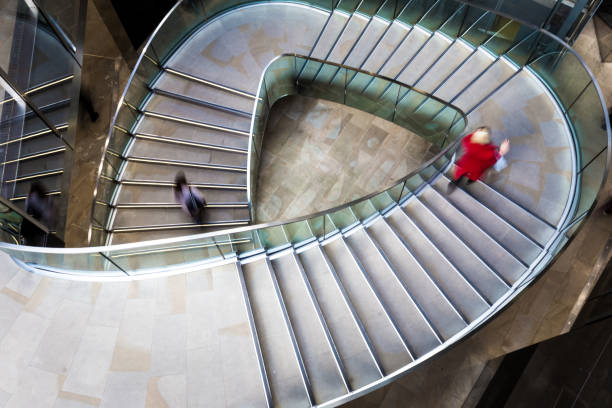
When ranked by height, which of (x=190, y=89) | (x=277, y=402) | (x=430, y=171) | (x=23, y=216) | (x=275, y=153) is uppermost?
(x=190, y=89)

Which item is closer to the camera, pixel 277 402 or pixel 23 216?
pixel 277 402

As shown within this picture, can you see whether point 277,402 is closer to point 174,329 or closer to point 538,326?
point 174,329

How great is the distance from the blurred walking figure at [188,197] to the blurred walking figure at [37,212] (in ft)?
8.09

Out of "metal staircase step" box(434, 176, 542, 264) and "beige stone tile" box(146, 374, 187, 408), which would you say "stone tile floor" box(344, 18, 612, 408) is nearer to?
"metal staircase step" box(434, 176, 542, 264)

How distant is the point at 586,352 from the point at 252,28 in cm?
847

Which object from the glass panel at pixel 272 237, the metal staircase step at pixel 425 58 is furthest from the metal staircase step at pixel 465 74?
the glass panel at pixel 272 237

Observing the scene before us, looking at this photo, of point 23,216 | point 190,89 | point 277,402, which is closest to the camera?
point 277,402

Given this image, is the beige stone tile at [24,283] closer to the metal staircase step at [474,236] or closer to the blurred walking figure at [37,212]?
the blurred walking figure at [37,212]

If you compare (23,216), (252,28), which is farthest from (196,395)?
(252,28)

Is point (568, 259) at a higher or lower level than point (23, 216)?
lower

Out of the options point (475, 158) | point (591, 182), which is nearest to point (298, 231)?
point (475, 158)

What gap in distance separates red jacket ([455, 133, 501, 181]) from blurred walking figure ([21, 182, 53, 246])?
286 inches

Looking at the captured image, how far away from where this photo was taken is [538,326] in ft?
24.0

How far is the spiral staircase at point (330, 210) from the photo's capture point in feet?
18.7
